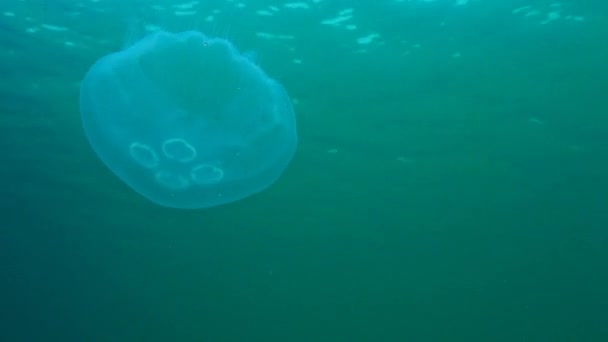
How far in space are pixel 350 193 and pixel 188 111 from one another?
8915 millimetres

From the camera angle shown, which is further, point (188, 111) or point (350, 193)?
point (350, 193)

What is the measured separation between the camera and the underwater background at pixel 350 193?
804 cm

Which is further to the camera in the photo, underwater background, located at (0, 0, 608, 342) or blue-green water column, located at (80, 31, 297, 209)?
underwater background, located at (0, 0, 608, 342)

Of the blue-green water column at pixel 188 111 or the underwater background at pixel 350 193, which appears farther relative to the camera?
the underwater background at pixel 350 193

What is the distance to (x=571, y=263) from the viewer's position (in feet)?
54.8

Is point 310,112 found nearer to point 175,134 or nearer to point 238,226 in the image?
point 175,134

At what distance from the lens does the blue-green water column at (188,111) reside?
15.9 feet

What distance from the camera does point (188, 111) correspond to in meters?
5.02

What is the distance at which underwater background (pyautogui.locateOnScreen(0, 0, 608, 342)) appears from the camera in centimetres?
804

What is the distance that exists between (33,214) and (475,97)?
40.5 feet

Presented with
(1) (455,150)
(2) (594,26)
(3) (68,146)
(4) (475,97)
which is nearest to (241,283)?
(3) (68,146)

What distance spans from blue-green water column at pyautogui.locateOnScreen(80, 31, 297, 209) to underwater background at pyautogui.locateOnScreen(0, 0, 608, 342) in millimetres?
300

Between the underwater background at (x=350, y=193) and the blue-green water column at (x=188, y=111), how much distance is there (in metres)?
0.30

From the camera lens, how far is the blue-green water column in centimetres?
485
